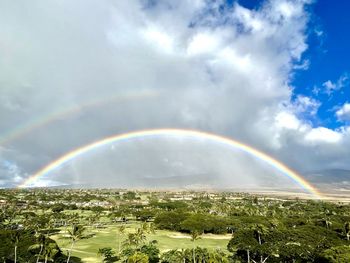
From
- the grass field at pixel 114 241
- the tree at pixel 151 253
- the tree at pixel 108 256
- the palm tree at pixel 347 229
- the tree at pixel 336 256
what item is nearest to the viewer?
the tree at pixel 336 256

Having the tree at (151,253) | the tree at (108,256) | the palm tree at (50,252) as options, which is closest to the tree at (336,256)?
the tree at (151,253)

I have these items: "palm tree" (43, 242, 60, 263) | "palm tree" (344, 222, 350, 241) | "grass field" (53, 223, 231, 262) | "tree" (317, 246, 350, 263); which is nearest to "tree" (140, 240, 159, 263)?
"grass field" (53, 223, 231, 262)

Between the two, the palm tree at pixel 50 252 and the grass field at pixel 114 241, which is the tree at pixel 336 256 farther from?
the palm tree at pixel 50 252

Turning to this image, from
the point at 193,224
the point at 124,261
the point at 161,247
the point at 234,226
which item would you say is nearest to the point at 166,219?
the point at 193,224

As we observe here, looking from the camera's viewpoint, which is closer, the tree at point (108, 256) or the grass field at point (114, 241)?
the tree at point (108, 256)

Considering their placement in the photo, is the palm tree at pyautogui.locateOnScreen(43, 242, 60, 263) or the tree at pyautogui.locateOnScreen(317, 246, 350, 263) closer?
the tree at pyautogui.locateOnScreen(317, 246, 350, 263)

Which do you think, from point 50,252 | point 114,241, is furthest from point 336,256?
point 114,241

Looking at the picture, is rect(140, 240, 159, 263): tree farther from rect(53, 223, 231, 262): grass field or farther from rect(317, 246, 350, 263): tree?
rect(317, 246, 350, 263): tree

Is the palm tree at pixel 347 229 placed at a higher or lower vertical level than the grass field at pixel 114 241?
higher
